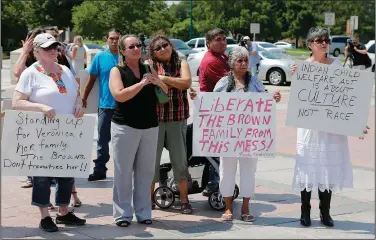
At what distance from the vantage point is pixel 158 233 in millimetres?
5910

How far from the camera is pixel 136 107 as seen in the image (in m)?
5.96

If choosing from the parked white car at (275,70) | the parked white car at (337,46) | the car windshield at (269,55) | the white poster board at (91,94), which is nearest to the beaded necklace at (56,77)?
the white poster board at (91,94)

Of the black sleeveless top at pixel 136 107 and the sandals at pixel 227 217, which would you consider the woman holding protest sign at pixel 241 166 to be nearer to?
the sandals at pixel 227 217

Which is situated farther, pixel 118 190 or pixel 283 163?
pixel 283 163

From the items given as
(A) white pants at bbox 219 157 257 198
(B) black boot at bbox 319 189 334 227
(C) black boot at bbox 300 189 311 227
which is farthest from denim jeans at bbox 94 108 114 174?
(B) black boot at bbox 319 189 334 227

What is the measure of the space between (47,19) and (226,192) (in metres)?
59.3

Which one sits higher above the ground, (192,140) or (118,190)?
(192,140)

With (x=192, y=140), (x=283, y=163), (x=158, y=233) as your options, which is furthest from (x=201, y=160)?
(x=283, y=163)

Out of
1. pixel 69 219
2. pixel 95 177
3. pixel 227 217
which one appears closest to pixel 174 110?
pixel 227 217

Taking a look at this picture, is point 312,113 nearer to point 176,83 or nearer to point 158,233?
point 176,83

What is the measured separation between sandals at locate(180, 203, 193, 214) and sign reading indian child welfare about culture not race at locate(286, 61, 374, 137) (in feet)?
4.46

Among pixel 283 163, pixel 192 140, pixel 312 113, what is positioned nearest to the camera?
pixel 312 113

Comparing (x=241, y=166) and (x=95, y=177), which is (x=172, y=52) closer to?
(x=241, y=166)

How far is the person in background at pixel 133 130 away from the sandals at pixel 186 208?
0.54 metres
